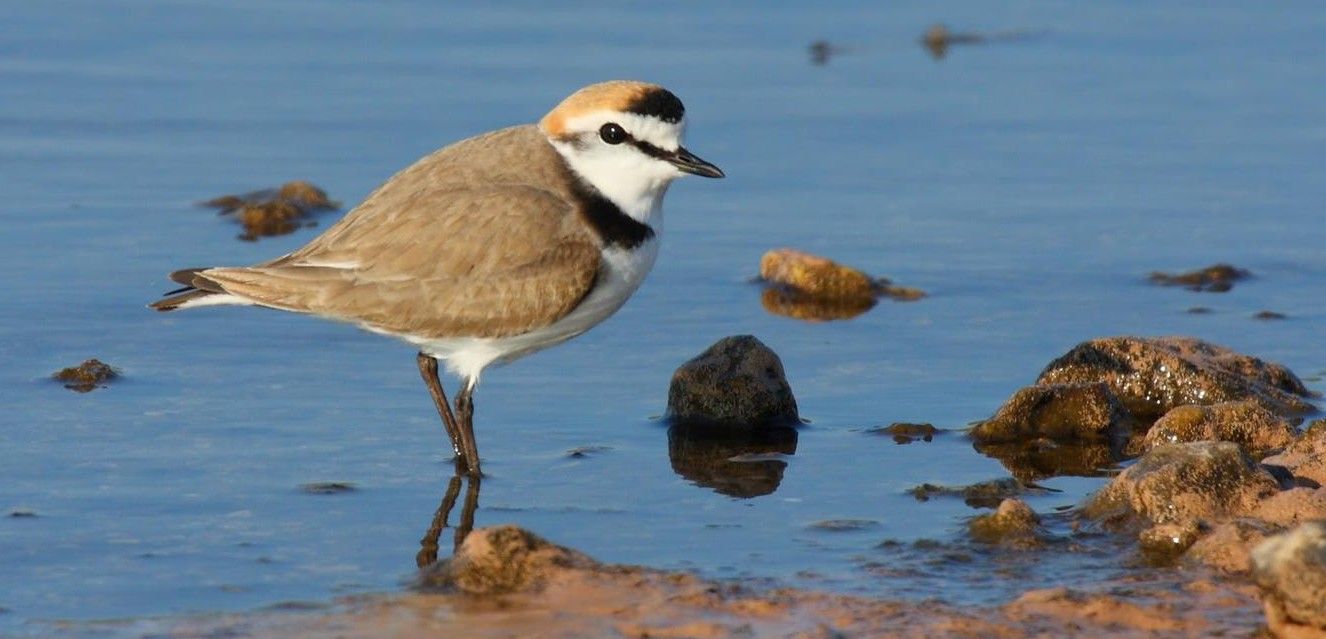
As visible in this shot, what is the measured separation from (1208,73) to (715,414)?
18.2 feet

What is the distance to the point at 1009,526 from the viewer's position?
679cm

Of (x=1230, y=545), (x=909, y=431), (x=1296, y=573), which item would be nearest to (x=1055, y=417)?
(x=909, y=431)

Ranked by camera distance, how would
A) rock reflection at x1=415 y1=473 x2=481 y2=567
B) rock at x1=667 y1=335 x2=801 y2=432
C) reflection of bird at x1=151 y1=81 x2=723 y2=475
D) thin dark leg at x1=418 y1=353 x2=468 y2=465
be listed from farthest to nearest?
1. rock at x1=667 y1=335 x2=801 y2=432
2. thin dark leg at x1=418 y1=353 x2=468 y2=465
3. reflection of bird at x1=151 y1=81 x2=723 y2=475
4. rock reflection at x1=415 y1=473 x2=481 y2=567

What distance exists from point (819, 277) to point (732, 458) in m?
2.01

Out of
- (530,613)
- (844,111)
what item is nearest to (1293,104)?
(844,111)

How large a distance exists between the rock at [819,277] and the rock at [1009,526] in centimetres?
291

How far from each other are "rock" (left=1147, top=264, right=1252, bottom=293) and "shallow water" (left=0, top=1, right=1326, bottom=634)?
0.11 metres

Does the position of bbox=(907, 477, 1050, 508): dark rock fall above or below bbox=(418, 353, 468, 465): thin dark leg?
below

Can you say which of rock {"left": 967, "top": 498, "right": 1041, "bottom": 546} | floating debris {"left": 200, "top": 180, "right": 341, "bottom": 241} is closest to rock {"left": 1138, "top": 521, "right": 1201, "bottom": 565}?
rock {"left": 967, "top": 498, "right": 1041, "bottom": 546}

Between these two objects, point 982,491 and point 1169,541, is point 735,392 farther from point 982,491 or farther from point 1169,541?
point 1169,541

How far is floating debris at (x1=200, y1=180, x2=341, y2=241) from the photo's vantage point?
10.4 meters

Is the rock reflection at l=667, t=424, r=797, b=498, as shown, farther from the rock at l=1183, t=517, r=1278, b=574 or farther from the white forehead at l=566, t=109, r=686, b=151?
the rock at l=1183, t=517, r=1278, b=574

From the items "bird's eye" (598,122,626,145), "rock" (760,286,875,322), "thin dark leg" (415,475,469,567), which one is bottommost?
"thin dark leg" (415,475,469,567)

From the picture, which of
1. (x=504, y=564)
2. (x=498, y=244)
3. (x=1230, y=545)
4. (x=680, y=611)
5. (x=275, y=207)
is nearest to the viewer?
(x=680, y=611)
